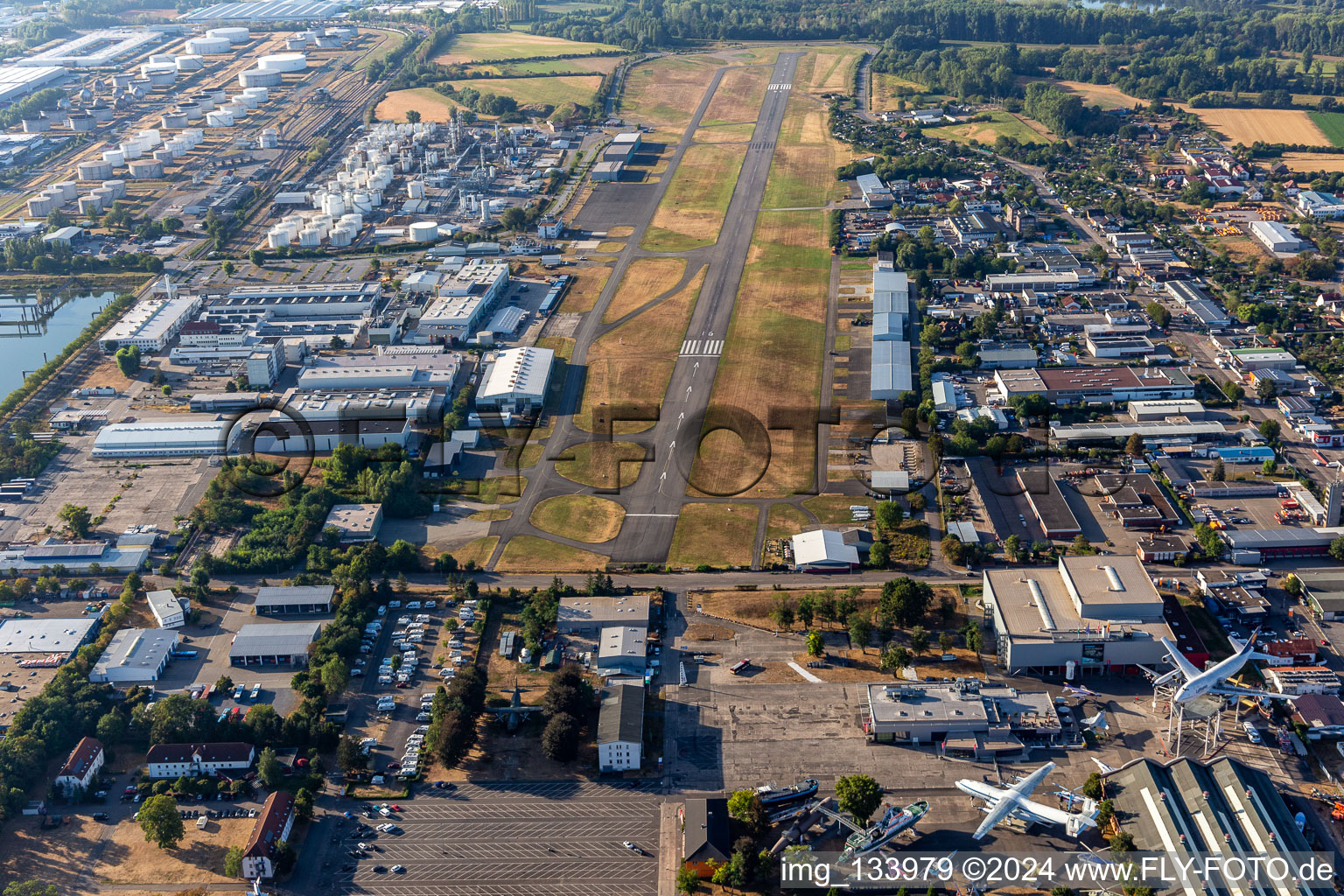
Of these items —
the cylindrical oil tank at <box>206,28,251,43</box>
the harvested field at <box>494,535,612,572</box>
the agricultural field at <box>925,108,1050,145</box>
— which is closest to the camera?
the harvested field at <box>494,535,612,572</box>

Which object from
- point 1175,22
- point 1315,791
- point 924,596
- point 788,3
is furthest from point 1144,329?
point 788,3

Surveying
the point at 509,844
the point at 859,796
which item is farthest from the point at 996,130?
the point at 509,844

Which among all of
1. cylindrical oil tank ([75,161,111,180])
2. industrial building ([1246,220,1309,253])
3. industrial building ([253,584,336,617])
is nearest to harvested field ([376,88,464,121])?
cylindrical oil tank ([75,161,111,180])

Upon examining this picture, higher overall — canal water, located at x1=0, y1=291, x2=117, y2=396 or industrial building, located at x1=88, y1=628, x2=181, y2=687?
canal water, located at x1=0, y1=291, x2=117, y2=396

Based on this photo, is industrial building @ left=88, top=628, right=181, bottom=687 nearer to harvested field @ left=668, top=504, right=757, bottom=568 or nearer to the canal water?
harvested field @ left=668, top=504, right=757, bottom=568

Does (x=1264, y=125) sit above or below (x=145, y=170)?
above

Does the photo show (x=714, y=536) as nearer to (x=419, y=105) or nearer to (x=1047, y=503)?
(x=1047, y=503)

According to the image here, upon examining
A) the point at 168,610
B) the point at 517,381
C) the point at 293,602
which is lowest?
the point at 293,602

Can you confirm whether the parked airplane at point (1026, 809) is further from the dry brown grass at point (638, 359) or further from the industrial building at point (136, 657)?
the dry brown grass at point (638, 359)
